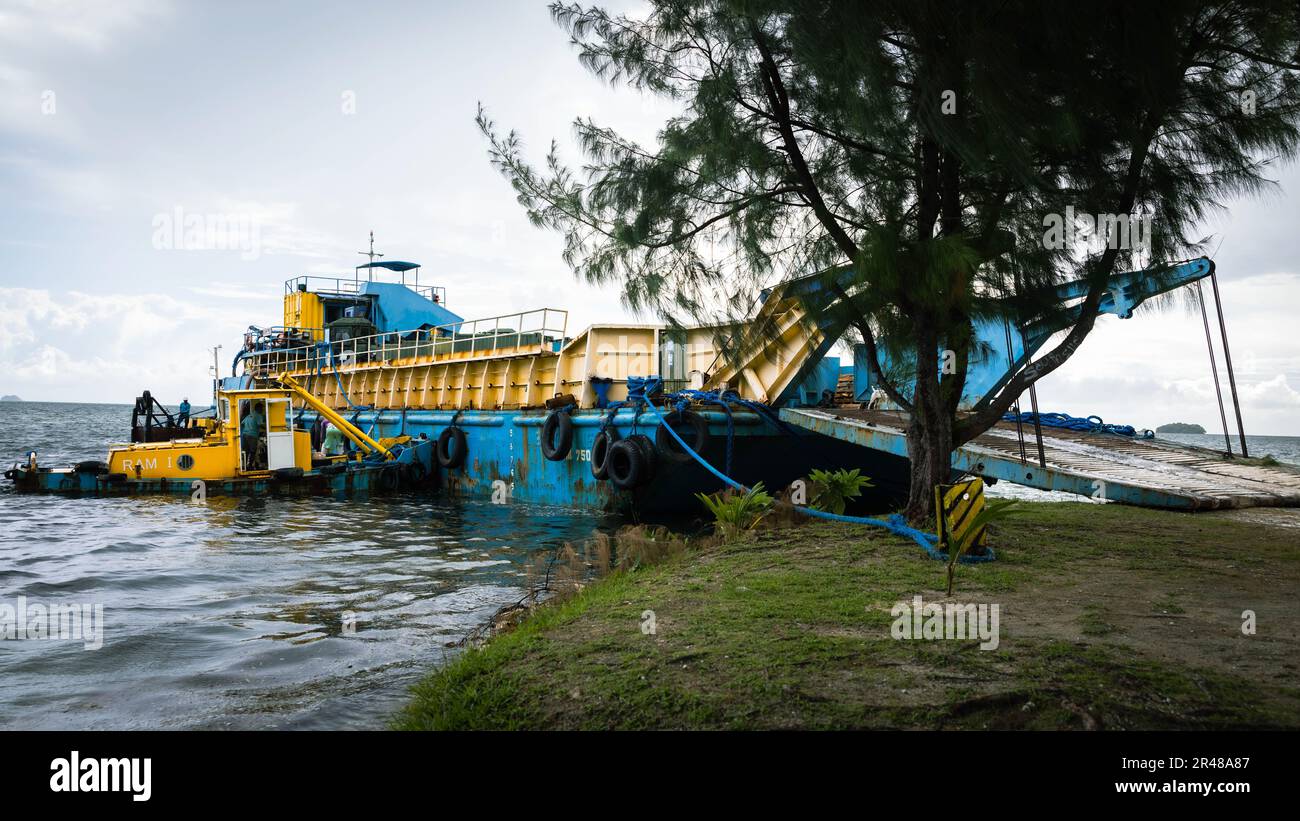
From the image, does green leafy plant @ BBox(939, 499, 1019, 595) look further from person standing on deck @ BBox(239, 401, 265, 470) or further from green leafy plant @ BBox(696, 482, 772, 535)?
person standing on deck @ BBox(239, 401, 265, 470)

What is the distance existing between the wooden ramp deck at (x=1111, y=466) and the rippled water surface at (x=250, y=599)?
4971 mm

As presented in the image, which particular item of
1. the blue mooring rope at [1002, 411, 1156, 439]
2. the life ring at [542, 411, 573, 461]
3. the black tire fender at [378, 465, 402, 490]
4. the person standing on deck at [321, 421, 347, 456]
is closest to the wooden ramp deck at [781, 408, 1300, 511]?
the blue mooring rope at [1002, 411, 1156, 439]

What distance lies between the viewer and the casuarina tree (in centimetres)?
649

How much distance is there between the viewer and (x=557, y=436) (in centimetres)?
1794

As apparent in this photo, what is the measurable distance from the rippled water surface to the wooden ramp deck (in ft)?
16.3

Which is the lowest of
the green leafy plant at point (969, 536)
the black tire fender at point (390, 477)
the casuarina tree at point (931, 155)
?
the black tire fender at point (390, 477)

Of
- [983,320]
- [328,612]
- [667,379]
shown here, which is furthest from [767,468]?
[328,612]

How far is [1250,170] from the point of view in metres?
7.64

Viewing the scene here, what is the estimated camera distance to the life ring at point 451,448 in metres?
21.6

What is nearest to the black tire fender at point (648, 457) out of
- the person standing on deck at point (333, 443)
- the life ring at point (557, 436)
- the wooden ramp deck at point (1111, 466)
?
the wooden ramp deck at point (1111, 466)

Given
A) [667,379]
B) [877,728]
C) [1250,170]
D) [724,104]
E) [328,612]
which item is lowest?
[328,612]

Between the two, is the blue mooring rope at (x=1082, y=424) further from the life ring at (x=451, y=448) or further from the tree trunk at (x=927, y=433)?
the life ring at (x=451, y=448)
